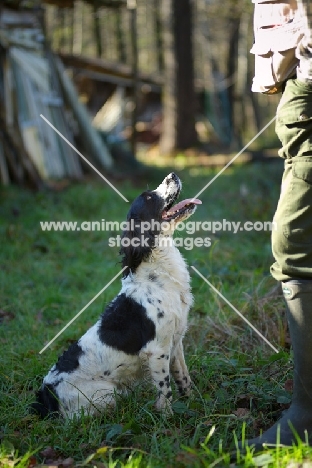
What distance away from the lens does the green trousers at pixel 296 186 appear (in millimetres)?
2682

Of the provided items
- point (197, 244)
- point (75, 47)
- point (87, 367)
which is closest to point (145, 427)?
point (87, 367)

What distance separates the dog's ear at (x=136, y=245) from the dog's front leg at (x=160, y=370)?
21.6 inches

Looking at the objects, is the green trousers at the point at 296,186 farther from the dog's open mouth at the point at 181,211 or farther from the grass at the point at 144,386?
the dog's open mouth at the point at 181,211

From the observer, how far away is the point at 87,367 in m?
3.47

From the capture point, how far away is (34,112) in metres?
11.0

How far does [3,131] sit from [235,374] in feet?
23.0

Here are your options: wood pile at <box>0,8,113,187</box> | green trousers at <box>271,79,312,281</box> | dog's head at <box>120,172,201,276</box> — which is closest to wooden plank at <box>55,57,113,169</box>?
wood pile at <box>0,8,113,187</box>

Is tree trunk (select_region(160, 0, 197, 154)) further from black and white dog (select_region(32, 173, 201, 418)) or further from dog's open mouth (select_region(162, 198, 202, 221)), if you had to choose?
black and white dog (select_region(32, 173, 201, 418))

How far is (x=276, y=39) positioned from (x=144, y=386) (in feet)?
6.97

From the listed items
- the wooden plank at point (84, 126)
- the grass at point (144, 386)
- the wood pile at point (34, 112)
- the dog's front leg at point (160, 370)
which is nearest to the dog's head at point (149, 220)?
the dog's front leg at point (160, 370)

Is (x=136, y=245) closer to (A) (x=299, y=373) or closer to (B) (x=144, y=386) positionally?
(B) (x=144, y=386)

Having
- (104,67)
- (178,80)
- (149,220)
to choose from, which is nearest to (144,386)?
(149,220)

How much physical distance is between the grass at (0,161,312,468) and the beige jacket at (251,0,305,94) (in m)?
1.71

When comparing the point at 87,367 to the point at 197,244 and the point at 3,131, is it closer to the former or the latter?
the point at 197,244
